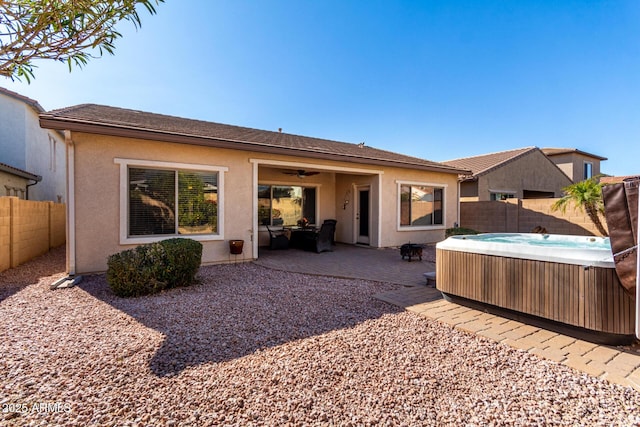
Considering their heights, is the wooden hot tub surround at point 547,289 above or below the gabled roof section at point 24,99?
below

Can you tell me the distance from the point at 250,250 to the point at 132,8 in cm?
614

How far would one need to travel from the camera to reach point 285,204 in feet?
38.2

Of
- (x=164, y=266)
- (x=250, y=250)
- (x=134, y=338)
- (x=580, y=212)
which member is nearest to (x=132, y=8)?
(x=134, y=338)

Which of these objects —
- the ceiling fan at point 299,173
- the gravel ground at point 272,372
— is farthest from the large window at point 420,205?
the gravel ground at point 272,372

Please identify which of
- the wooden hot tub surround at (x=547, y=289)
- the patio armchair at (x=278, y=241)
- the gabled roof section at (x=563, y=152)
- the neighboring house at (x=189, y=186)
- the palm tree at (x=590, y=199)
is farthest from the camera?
the gabled roof section at (x=563, y=152)

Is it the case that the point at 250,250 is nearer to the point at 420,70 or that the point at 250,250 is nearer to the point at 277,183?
the point at 277,183

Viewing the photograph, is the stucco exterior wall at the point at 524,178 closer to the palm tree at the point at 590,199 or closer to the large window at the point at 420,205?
the large window at the point at 420,205

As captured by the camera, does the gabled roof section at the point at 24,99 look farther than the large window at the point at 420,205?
Yes

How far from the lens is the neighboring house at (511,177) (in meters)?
16.0

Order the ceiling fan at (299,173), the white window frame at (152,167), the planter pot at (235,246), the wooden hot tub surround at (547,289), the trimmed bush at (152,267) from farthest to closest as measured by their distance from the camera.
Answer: the ceiling fan at (299,173), the planter pot at (235,246), the white window frame at (152,167), the trimmed bush at (152,267), the wooden hot tub surround at (547,289)

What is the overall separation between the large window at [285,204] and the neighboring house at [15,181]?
9.46 metres

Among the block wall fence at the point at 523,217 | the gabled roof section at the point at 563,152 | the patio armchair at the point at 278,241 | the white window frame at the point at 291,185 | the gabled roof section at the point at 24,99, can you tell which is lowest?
the patio armchair at the point at 278,241

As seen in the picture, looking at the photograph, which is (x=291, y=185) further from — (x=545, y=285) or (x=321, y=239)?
(x=545, y=285)

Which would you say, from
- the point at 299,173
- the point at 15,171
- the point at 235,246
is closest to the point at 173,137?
→ the point at 235,246
